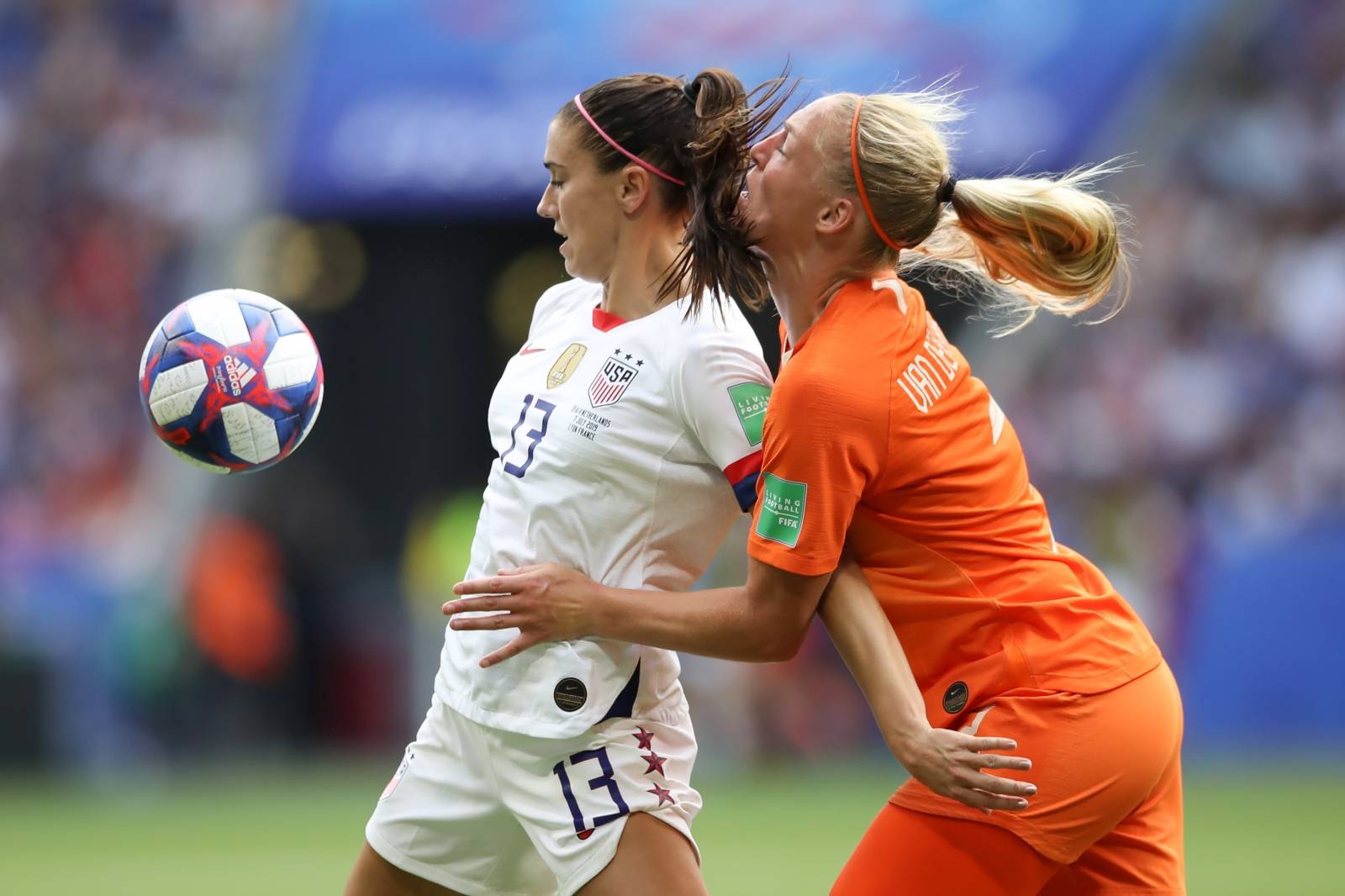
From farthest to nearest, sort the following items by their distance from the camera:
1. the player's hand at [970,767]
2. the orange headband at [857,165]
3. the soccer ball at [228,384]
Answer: the soccer ball at [228,384]
the orange headband at [857,165]
the player's hand at [970,767]

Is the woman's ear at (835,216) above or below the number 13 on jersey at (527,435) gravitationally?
above

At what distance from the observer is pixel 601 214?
3832 mm

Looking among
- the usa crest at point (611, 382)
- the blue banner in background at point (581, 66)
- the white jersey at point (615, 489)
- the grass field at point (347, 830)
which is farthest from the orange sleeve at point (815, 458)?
the blue banner in background at point (581, 66)

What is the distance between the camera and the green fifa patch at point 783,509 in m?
3.29

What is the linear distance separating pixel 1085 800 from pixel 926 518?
620 millimetres

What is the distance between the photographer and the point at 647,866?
3.57m

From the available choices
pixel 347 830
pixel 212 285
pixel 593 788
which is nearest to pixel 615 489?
pixel 593 788

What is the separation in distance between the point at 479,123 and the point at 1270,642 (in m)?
7.10

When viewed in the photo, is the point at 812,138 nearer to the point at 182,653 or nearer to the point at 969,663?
the point at 969,663

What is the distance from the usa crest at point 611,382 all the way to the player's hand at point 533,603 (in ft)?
1.23

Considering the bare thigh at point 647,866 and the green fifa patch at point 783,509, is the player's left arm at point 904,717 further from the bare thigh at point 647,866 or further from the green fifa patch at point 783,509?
the bare thigh at point 647,866

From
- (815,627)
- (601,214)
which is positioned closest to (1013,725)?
(601,214)

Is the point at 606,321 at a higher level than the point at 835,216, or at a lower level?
lower

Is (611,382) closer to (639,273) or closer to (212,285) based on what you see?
(639,273)
